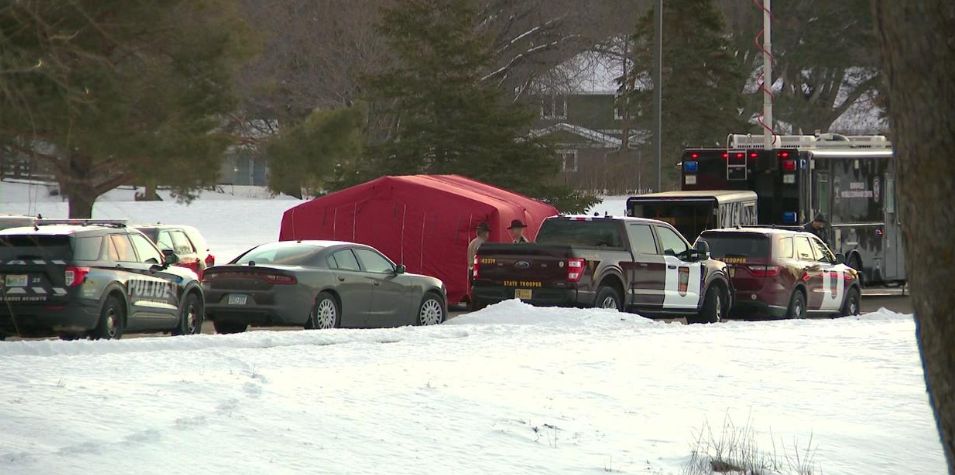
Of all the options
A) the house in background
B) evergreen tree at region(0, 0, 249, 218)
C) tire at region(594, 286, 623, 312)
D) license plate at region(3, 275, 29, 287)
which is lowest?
tire at region(594, 286, 623, 312)

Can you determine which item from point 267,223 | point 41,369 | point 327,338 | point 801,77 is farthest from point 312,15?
point 41,369

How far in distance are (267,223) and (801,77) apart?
2872 cm

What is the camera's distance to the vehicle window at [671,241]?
24188mm

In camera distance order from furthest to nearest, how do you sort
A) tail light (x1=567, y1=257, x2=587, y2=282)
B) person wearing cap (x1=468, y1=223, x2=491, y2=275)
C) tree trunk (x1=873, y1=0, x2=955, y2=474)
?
1. person wearing cap (x1=468, y1=223, x2=491, y2=275)
2. tail light (x1=567, y1=257, x2=587, y2=282)
3. tree trunk (x1=873, y1=0, x2=955, y2=474)

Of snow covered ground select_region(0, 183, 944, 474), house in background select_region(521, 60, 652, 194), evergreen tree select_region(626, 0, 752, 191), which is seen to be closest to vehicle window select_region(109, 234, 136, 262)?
snow covered ground select_region(0, 183, 944, 474)

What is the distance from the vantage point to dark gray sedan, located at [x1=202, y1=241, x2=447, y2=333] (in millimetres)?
20625

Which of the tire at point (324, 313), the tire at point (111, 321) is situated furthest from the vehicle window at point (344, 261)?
the tire at point (111, 321)

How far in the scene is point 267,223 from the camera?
6184cm

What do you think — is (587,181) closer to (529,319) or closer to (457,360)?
(529,319)

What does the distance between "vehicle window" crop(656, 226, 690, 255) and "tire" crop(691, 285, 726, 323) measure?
77cm

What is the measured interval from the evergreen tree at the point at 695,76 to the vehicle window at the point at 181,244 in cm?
3811

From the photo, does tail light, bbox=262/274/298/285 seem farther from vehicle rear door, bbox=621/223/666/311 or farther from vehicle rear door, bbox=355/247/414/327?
vehicle rear door, bbox=621/223/666/311

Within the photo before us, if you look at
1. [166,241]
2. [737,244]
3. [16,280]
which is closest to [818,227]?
[737,244]

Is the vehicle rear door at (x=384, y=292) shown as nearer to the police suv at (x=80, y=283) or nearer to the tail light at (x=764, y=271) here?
the police suv at (x=80, y=283)
